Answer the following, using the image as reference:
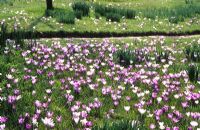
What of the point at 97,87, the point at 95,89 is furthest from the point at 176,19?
the point at 95,89

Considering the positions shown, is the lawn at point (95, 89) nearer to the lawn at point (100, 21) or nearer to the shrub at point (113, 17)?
the lawn at point (100, 21)

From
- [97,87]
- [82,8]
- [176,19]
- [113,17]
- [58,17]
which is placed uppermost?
[82,8]

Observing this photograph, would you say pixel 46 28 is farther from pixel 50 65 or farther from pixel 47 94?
pixel 47 94

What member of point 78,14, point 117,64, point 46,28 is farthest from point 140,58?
point 78,14

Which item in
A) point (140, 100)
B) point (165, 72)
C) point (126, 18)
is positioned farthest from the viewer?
point (126, 18)

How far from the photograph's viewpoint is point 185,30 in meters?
18.1

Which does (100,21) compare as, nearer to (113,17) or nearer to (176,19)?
(113,17)

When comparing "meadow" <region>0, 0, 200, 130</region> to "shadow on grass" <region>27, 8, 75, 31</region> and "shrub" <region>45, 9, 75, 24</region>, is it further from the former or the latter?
"shrub" <region>45, 9, 75, 24</region>

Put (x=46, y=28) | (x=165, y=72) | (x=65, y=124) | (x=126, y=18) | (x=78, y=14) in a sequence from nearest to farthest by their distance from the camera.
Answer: (x=65, y=124) → (x=165, y=72) → (x=46, y=28) → (x=78, y=14) → (x=126, y=18)

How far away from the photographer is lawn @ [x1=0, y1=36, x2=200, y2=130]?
22.4 feet

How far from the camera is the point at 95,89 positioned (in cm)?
853

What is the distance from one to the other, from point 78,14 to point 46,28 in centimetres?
248

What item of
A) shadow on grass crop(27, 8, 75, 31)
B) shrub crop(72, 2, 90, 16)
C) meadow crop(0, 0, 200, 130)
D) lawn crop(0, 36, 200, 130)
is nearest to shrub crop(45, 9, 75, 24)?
shadow on grass crop(27, 8, 75, 31)

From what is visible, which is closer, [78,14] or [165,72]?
[165,72]
